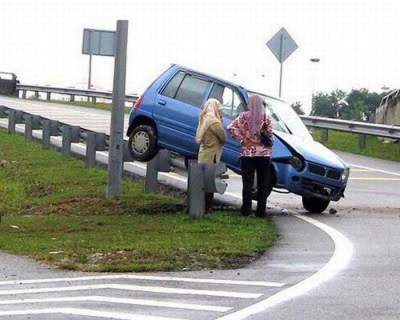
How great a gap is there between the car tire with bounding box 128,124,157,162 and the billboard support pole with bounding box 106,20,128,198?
0.87m

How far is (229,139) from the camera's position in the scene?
15.0 metres

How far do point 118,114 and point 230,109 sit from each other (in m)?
1.76

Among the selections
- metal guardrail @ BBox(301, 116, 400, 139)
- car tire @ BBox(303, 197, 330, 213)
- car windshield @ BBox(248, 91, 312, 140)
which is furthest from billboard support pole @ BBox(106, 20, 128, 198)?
metal guardrail @ BBox(301, 116, 400, 139)

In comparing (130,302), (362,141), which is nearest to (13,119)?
(362,141)

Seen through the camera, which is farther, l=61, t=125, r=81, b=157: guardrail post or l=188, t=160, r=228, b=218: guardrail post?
l=61, t=125, r=81, b=157: guardrail post

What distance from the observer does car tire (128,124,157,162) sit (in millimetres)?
16125

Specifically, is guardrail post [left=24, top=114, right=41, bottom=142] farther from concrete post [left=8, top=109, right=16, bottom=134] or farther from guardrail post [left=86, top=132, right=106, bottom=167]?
guardrail post [left=86, top=132, right=106, bottom=167]

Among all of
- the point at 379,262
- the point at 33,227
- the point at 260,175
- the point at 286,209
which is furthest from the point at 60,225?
the point at 379,262

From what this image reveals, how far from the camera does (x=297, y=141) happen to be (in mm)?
14773

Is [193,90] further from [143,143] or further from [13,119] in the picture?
[13,119]

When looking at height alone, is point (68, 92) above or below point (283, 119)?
below

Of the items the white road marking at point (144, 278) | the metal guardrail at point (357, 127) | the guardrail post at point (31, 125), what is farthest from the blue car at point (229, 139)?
the metal guardrail at point (357, 127)

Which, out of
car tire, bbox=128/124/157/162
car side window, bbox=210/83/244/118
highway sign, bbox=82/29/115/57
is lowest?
car tire, bbox=128/124/157/162

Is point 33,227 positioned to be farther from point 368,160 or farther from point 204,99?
point 368,160
